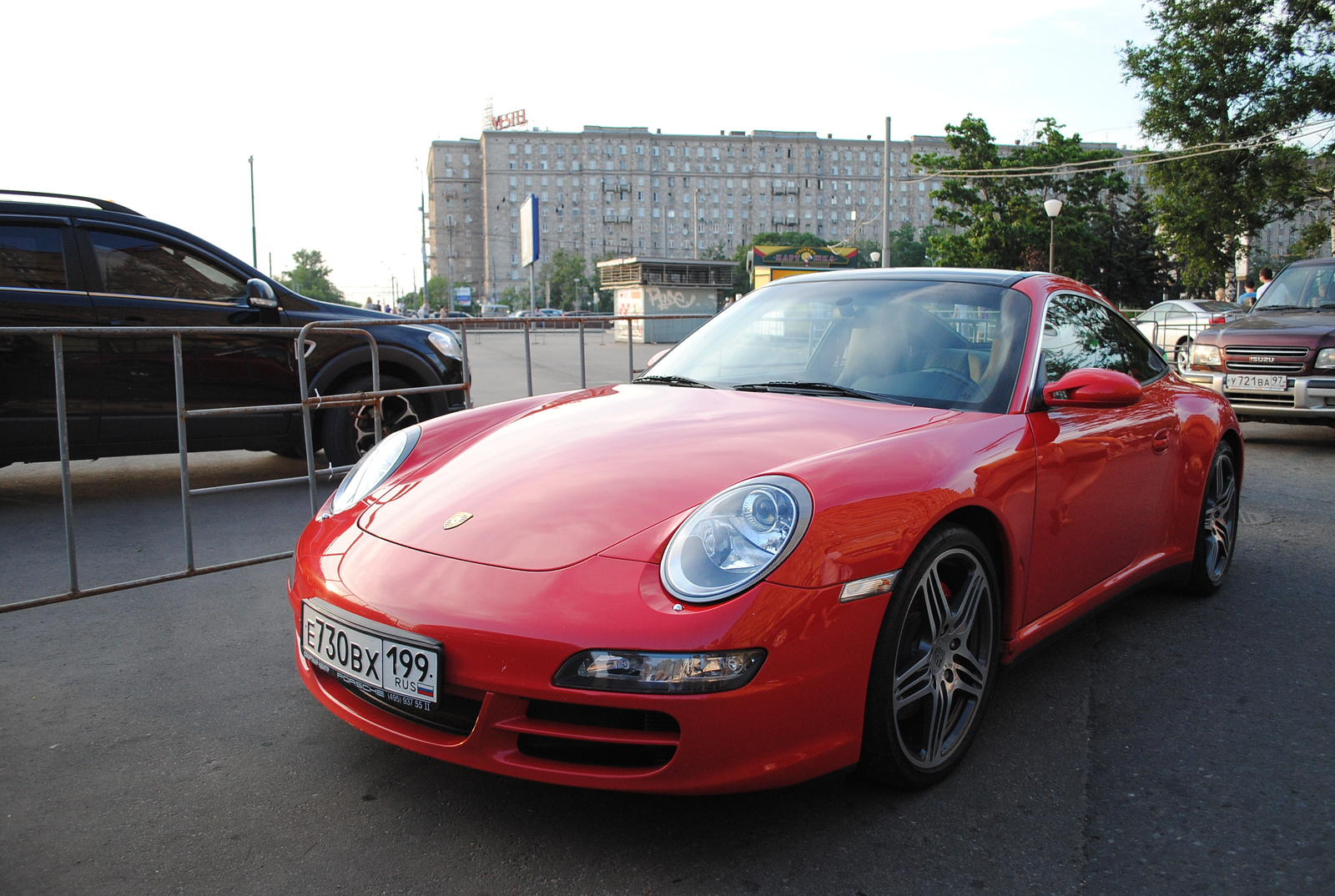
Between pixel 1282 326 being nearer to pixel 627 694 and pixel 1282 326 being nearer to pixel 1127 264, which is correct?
pixel 627 694

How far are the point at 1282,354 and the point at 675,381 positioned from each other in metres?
7.61

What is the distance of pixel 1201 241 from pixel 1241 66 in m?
4.71

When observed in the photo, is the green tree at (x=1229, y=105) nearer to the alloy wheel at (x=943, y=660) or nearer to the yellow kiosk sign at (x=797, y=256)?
the yellow kiosk sign at (x=797, y=256)

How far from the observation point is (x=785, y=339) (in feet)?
11.3

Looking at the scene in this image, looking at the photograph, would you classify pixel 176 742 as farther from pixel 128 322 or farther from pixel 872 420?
pixel 128 322

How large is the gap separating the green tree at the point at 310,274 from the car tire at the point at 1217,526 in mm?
105037

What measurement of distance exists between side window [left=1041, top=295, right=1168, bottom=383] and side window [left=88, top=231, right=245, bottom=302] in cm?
565

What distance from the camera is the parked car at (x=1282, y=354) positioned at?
8.34m

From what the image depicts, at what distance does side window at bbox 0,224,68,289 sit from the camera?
5.89m

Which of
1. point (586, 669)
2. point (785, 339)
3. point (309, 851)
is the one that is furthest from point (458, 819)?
point (785, 339)

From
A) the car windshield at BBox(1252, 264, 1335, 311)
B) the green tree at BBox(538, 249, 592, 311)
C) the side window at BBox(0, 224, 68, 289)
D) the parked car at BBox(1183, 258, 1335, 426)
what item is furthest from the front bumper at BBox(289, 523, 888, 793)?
the green tree at BBox(538, 249, 592, 311)

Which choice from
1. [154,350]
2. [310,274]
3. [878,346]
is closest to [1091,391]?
[878,346]

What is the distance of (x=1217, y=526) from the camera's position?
4148 mm

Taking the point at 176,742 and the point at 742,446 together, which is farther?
the point at 176,742
